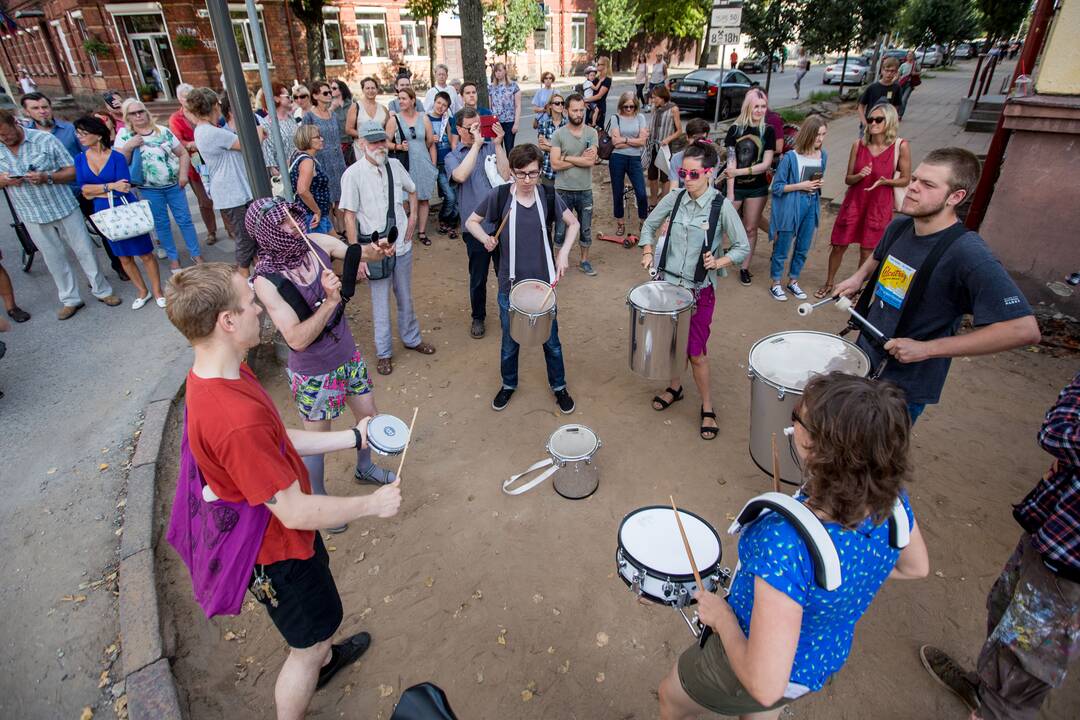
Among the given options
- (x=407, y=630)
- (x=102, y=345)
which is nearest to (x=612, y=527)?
(x=407, y=630)

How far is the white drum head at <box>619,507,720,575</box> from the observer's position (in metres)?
2.13

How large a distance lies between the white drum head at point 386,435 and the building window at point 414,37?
31.1 meters

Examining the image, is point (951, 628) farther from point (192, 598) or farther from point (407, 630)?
point (192, 598)

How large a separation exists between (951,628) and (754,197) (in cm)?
508

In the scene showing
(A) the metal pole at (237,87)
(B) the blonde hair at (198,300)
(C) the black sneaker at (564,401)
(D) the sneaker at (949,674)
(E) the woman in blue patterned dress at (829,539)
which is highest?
(A) the metal pole at (237,87)

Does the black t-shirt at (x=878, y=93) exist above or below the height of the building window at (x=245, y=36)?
below

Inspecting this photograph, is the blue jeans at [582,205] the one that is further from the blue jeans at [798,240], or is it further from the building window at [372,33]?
the building window at [372,33]

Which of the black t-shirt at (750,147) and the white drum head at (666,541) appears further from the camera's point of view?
the black t-shirt at (750,147)

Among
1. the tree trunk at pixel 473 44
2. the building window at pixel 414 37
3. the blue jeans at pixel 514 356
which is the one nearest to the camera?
the blue jeans at pixel 514 356

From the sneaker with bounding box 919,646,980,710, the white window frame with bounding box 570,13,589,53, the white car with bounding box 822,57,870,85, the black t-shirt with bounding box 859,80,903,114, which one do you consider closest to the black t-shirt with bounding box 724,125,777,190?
the sneaker with bounding box 919,646,980,710

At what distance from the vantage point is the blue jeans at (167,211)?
668cm

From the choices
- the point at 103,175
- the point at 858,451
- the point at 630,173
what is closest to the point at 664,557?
the point at 858,451

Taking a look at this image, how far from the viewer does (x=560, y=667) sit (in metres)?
2.90

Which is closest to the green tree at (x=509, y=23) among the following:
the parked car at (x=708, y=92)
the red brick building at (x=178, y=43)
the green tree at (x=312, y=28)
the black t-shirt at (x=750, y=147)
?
the red brick building at (x=178, y=43)
